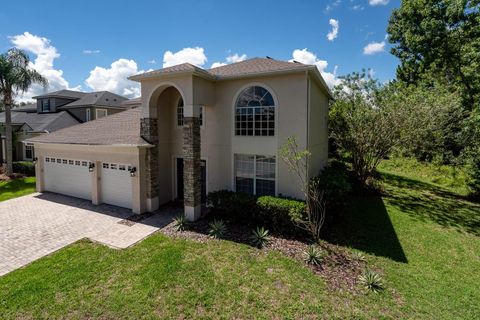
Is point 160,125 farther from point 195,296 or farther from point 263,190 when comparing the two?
point 195,296

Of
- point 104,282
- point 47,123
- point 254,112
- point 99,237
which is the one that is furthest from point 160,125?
point 47,123

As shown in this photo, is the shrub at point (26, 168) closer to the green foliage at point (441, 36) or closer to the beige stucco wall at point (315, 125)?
the beige stucco wall at point (315, 125)

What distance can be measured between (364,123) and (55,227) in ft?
55.3

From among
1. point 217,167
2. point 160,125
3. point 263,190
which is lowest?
point 263,190

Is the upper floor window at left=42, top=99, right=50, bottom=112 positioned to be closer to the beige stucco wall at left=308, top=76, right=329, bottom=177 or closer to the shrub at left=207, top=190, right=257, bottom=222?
the shrub at left=207, top=190, right=257, bottom=222

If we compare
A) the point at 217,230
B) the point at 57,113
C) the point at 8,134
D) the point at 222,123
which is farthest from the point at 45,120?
the point at 217,230

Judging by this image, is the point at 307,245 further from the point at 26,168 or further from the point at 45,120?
the point at 45,120

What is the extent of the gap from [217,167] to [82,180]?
8275 millimetres

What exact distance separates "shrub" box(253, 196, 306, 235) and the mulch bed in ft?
1.41

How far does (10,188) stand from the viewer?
17266 millimetres

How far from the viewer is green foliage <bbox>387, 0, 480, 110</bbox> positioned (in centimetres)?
2036

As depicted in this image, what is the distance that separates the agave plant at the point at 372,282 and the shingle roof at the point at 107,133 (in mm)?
10050

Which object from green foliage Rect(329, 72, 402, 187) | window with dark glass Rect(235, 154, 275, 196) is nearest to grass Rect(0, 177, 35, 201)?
window with dark glass Rect(235, 154, 275, 196)

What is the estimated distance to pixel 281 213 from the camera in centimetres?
957
